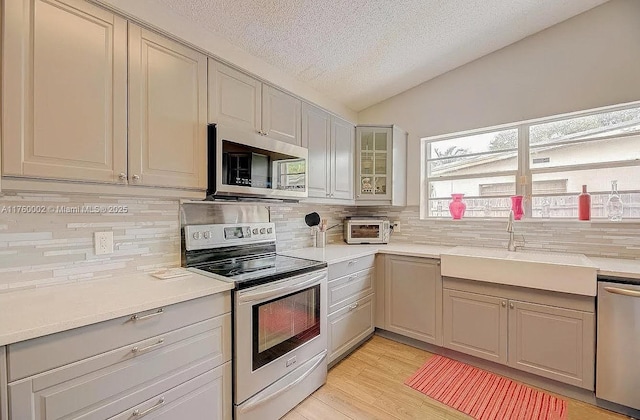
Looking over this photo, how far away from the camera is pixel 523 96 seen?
2641mm

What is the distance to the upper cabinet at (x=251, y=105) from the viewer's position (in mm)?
1799

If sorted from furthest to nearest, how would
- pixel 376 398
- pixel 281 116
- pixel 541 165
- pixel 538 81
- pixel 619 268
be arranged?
1. pixel 541 165
2. pixel 538 81
3. pixel 281 116
4. pixel 376 398
5. pixel 619 268

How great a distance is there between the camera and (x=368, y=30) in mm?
2238

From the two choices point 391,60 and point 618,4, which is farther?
point 391,60

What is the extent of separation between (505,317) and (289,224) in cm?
186

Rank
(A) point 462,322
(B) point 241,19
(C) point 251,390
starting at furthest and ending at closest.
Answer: (A) point 462,322
(B) point 241,19
(C) point 251,390

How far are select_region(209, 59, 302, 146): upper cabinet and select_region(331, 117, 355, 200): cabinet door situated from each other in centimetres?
52

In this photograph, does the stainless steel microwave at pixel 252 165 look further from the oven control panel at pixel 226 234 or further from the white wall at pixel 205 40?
the white wall at pixel 205 40

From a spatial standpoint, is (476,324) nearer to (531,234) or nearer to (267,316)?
(531,234)

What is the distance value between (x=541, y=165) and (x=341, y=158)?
1805 mm

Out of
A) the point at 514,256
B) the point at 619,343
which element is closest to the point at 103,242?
the point at 514,256

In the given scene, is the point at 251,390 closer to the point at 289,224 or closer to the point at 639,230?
the point at 289,224

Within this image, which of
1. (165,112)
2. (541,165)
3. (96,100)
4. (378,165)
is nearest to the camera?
(96,100)

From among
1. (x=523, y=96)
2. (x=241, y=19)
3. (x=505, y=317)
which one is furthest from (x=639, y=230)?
(x=241, y=19)
